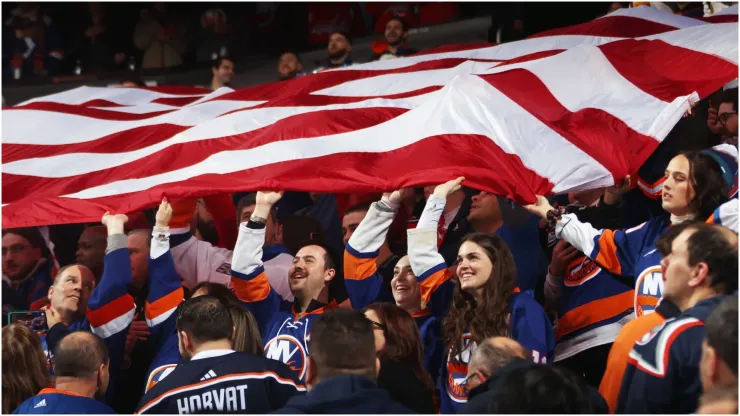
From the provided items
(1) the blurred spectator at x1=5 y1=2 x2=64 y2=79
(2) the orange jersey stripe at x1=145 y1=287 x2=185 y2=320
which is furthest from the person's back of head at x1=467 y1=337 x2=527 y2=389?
(1) the blurred spectator at x1=5 y1=2 x2=64 y2=79

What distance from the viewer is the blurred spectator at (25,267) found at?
5.73 meters

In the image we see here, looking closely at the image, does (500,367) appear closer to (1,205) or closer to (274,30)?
(1,205)

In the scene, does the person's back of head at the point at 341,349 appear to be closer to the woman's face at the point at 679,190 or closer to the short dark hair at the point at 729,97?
the woman's face at the point at 679,190

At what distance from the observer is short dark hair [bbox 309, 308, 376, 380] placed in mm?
2930

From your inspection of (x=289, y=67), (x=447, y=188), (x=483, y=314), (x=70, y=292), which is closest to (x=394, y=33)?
(x=289, y=67)

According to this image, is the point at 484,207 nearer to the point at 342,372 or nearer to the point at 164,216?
the point at 164,216

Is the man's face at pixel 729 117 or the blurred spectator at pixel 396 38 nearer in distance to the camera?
the man's face at pixel 729 117

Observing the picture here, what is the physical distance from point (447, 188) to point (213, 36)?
7.04 meters

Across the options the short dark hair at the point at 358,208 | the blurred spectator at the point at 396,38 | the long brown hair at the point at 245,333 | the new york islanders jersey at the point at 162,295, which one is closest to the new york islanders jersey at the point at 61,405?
the long brown hair at the point at 245,333

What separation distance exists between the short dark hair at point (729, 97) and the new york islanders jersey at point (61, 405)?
2.99 m

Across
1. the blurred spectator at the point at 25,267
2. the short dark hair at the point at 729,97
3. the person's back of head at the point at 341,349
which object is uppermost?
the short dark hair at the point at 729,97

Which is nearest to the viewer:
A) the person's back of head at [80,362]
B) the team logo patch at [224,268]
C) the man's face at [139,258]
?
the person's back of head at [80,362]

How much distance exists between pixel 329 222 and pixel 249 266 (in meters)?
1.32

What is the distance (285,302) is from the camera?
494 cm
